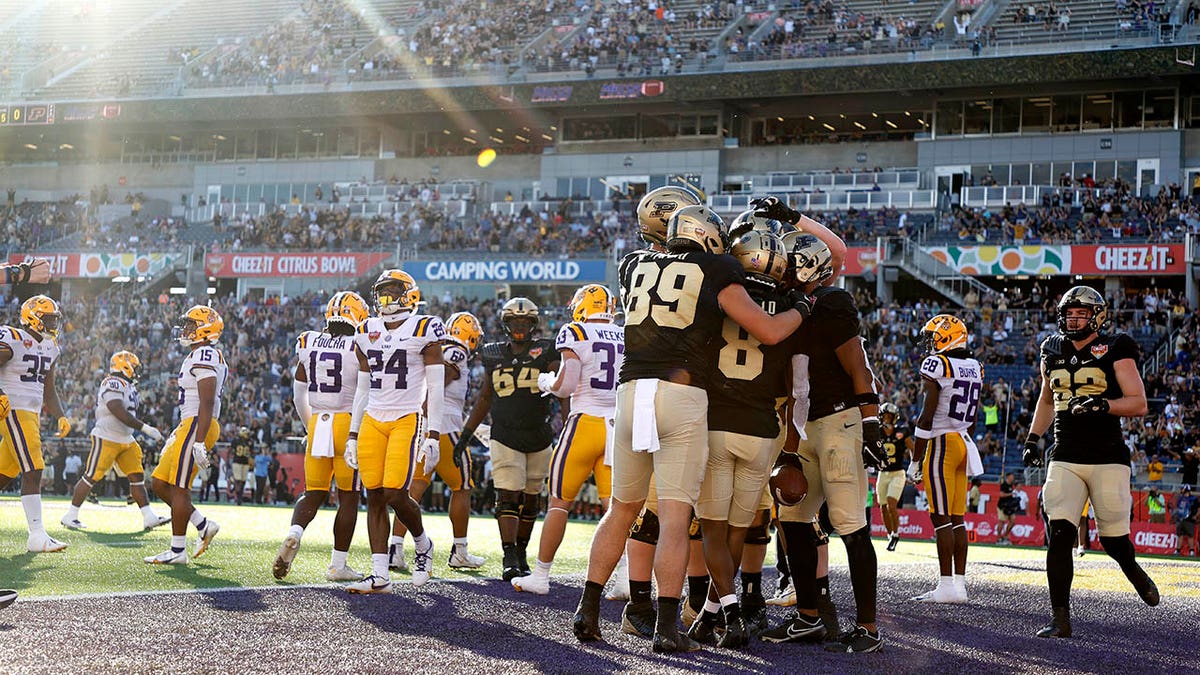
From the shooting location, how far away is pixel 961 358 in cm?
1080

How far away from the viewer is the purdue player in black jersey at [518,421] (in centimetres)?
1065

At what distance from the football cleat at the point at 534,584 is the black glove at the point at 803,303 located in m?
3.18

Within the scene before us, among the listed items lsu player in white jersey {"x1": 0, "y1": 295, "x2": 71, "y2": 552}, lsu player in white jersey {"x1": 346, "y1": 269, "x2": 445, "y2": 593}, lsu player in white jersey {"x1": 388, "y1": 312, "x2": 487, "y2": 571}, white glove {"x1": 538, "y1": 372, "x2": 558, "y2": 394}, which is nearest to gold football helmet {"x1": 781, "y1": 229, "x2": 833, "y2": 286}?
white glove {"x1": 538, "y1": 372, "x2": 558, "y2": 394}

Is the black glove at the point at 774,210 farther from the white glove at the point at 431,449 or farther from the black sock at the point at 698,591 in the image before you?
the white glove at the point at 431,449

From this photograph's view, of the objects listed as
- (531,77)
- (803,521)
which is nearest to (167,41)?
(531,77)

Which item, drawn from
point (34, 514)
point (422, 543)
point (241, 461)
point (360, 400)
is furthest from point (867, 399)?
point (241, 461)

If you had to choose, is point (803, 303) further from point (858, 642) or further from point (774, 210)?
point (858, 642)

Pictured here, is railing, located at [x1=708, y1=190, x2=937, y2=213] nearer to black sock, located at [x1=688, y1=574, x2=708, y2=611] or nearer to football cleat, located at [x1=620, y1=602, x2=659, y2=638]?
black sock, located at [x1=688, y1=574, x2=708, y2=611]

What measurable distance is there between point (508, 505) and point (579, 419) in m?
1.34

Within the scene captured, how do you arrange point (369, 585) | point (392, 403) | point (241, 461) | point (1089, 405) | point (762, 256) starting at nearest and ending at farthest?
point (762, 256) < point (1089, 405) < point (369, 585) < point (392, 403) < point (241, 461)

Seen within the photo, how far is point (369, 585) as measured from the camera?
8.84m

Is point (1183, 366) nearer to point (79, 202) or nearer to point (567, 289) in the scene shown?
point (567, 289)

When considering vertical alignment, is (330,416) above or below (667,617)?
above

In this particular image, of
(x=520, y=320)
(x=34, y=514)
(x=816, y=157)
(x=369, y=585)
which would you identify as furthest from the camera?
(x=816, y=157)
